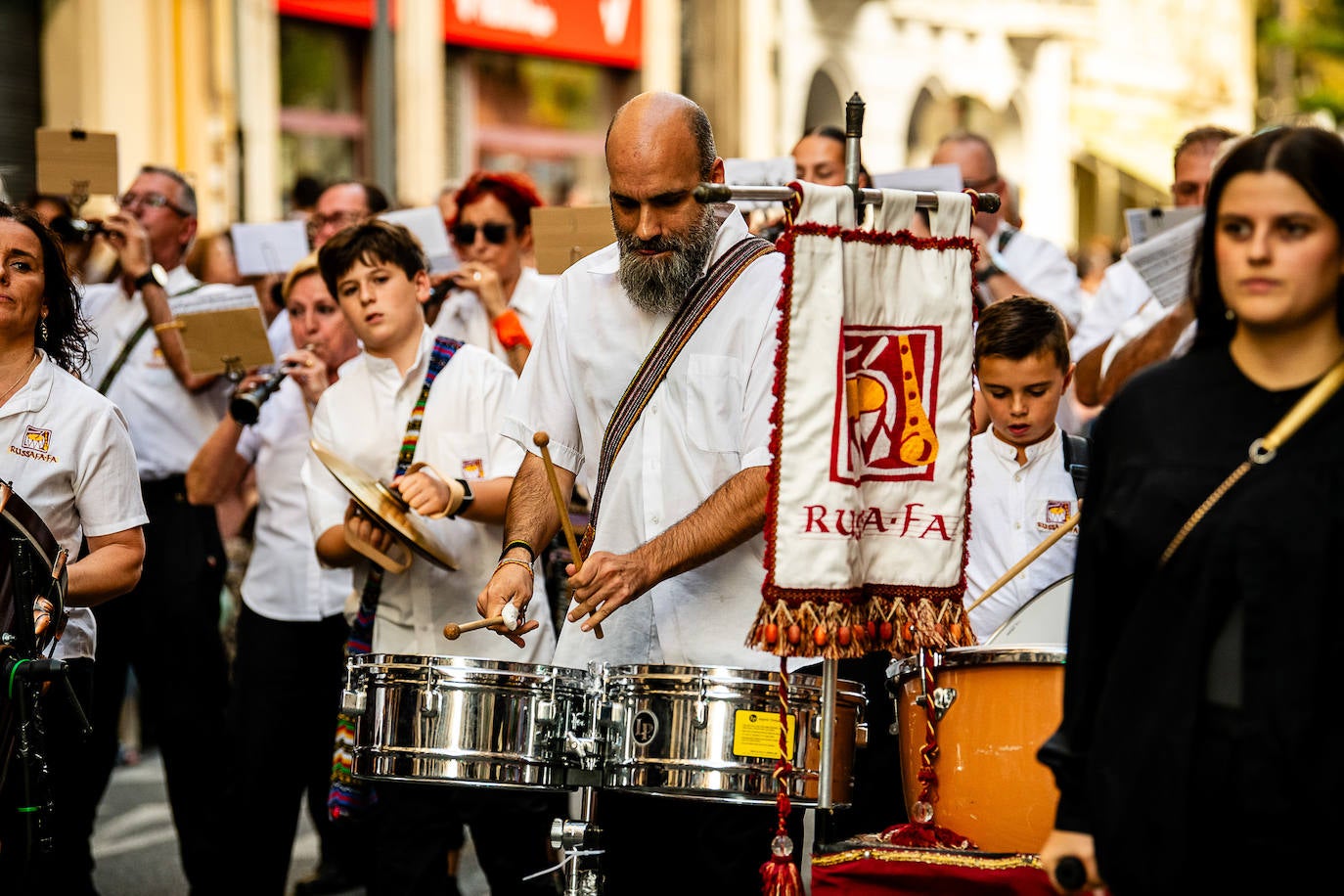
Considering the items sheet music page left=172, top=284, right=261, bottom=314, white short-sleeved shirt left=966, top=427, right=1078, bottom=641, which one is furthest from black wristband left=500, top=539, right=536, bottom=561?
sheet music page left=172, top=284, right=261, bottom=314

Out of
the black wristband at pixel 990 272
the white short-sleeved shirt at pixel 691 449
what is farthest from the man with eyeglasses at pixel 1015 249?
the white short-sleeved shirt at pixel 691 449

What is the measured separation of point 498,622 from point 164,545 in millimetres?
3174

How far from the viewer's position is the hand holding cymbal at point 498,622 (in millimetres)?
4660

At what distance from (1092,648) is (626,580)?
150cm

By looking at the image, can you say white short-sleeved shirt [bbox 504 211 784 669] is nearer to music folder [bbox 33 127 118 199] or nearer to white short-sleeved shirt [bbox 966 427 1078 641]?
white short-sleeved shirt [bbox 966 427 1078 641]

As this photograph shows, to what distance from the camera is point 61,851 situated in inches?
263

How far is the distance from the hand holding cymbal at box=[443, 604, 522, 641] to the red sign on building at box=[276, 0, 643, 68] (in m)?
13.9

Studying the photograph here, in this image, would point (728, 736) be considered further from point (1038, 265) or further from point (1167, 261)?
point (1038, 265)

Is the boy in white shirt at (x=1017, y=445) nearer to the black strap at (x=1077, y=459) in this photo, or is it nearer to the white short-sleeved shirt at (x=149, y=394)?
the black strap at (x=1077, y=459)

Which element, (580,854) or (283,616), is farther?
(283,616)

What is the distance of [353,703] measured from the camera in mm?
5086

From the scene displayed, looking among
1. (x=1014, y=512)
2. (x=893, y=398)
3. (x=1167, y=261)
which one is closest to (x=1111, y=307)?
(x=1167, y=261)

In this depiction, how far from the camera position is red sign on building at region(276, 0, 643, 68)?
18234 millimetres

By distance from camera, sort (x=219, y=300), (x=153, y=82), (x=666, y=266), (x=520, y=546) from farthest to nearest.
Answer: (x=153, y=82), (x=219, y=300), (x=520, y=546), (x=666, y=266)
